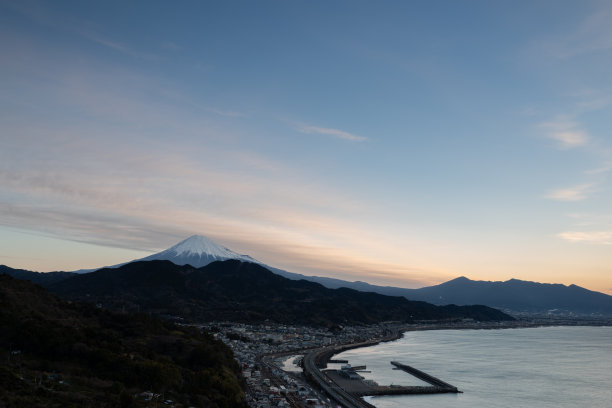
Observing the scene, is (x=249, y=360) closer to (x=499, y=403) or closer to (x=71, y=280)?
(x=499, y=403)

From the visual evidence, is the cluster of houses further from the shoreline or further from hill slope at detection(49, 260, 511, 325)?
hill slope at detection(49, 260, 511, 325)

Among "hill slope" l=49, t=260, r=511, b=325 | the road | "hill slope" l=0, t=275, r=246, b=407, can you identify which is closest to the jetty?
the road

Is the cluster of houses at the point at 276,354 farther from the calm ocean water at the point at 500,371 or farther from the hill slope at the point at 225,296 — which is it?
the hill slope at the point at 225,296

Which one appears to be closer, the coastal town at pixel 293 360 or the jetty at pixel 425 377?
the coastal town at pixel 293 360

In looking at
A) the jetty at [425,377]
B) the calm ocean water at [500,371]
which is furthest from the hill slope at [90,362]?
the jetty at [425,377]

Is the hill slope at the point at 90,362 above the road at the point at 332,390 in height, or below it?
above

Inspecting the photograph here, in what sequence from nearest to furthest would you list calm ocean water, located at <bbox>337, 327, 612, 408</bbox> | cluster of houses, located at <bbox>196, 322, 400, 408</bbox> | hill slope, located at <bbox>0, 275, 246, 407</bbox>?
hill slope, located at <bbox>0, 275, 246, 407</bbox> < cluster of houses, located at <bbox>196, 322, 400, 408</bbox> < calm ocean water, located at <bbox>337, 327, 612, 408</bbox>

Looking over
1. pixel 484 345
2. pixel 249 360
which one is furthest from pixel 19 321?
pixel 484 345
